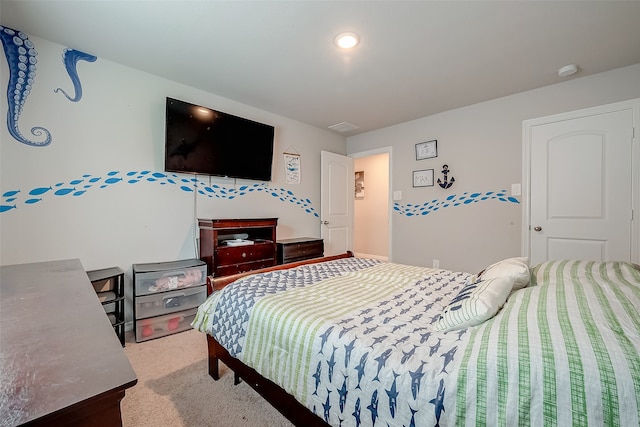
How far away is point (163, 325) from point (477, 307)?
2.60 metres

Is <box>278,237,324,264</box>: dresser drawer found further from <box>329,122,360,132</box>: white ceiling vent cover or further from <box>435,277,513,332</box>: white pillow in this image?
<box>435,277,513,332</box>: white pillow

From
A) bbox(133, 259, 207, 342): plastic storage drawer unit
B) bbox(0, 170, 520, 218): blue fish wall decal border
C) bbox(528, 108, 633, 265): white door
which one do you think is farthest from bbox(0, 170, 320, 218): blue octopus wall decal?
bbox(528, 108, 633, 265): white door

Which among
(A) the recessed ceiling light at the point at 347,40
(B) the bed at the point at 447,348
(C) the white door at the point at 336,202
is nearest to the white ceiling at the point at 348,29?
(A) the recessed ceiling light at the point at 347,40

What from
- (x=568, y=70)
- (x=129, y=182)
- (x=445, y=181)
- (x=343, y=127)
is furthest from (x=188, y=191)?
(x=568, y=70)

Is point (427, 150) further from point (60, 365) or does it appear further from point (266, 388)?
point (60, 365)

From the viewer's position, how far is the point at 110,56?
2387mm

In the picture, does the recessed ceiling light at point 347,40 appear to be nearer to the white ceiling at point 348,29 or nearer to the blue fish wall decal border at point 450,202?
the white ceiling at point 348,29

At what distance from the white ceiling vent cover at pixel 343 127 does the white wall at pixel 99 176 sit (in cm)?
164

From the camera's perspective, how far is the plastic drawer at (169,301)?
2395 mm

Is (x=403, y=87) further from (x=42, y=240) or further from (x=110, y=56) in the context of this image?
(x=42, y=240)

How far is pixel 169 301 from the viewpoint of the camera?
8.34 feet

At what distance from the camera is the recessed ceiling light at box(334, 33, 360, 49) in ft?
6.69

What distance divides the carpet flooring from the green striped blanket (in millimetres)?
1128

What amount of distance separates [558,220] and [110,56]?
4.63 meters
